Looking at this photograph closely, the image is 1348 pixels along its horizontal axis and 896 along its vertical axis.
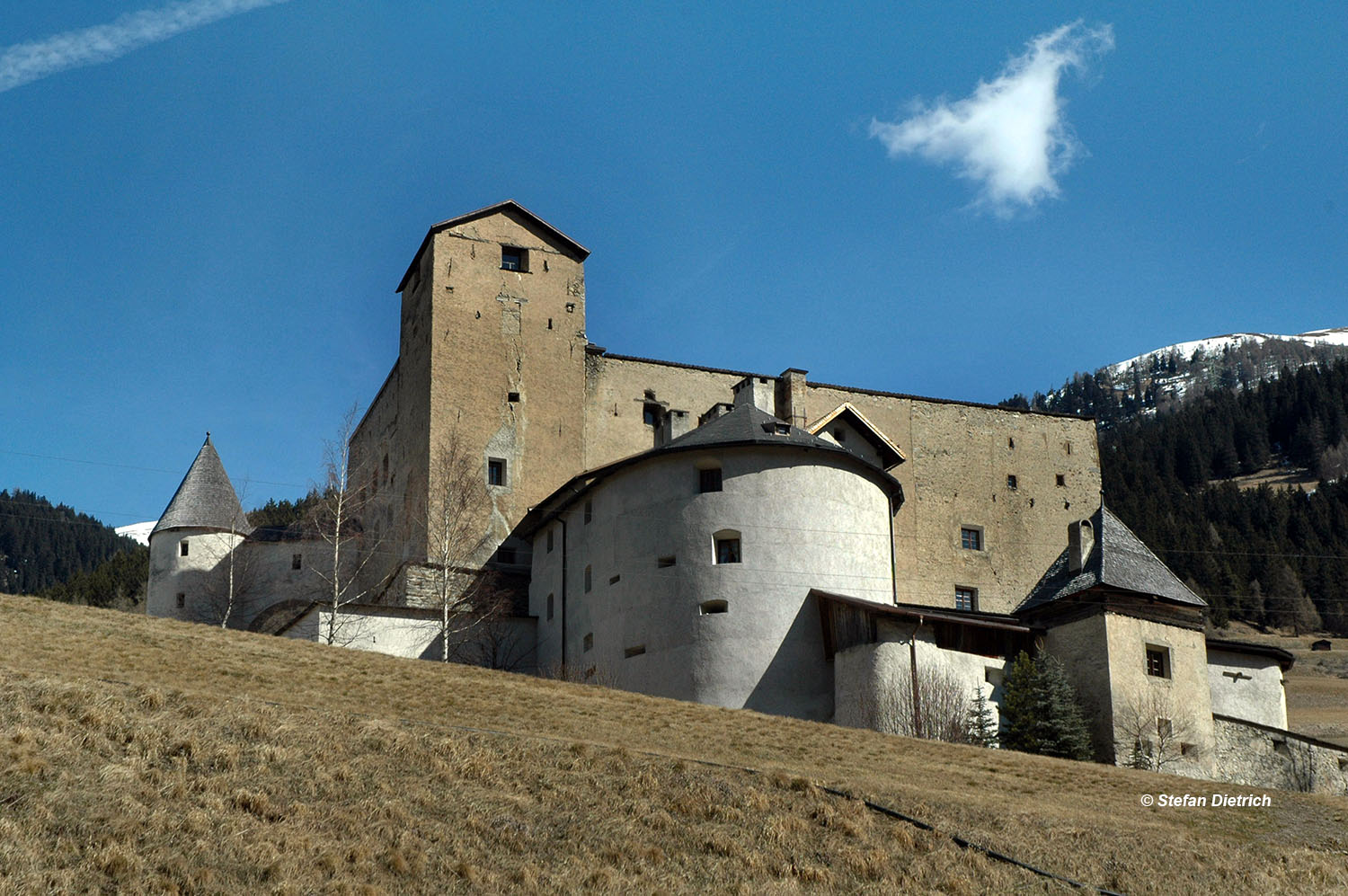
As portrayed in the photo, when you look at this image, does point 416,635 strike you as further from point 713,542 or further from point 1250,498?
point 1250,498

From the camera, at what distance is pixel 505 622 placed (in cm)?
4775

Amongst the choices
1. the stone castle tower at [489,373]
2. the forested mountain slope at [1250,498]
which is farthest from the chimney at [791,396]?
the forested mountain slope at [1250,498]

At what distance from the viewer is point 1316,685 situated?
257 feet

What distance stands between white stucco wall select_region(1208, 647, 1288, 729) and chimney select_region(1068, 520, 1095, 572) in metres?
6.02

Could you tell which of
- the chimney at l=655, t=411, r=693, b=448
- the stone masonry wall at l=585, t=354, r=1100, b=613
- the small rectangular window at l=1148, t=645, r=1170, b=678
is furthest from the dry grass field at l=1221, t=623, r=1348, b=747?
the chimney at l=655, t=411, r=693, b=448

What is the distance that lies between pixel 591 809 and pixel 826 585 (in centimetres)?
2177

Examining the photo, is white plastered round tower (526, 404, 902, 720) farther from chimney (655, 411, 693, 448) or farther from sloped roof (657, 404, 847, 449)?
chimney (655, 411, 693, 448)

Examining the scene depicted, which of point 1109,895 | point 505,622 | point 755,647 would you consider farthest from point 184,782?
point 505,622

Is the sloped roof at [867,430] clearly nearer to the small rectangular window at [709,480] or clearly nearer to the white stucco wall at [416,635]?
the small rectangular window at [709,480]

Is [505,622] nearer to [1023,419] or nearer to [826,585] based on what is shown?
[826,585]

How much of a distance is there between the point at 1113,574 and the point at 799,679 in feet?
32.4

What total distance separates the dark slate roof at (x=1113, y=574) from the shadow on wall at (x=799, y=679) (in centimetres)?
719

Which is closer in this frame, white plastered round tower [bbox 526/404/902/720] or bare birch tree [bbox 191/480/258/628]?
white plastered round tower [bbox 526/404/902/720]

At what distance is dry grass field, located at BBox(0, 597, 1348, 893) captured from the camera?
17.4 metres
